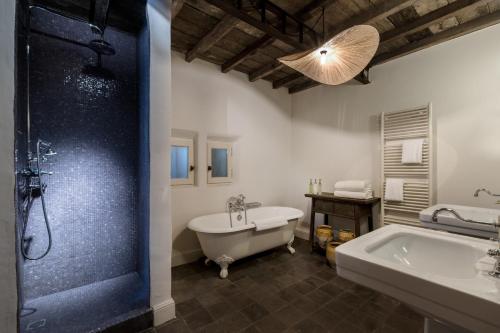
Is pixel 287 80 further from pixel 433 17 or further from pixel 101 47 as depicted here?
pixel 101 47

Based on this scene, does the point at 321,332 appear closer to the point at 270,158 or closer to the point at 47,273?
the point at 47,273

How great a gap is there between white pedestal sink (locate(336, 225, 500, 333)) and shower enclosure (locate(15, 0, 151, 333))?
1.51 m

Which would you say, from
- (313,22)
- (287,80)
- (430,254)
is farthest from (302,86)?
(430,254)

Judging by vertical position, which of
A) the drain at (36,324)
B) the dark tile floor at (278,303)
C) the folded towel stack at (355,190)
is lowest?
the dark tile floor at (278,303)

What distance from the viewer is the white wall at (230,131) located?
2705 millimetres

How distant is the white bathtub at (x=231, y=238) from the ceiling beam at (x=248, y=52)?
2.01m

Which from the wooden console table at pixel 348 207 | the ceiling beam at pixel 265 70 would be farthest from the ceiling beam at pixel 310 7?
the wooden console table at pixel 348 207

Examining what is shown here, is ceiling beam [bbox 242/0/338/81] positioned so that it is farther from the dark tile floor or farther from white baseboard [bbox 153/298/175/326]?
white baseboard [bbox 153/298/175/326]

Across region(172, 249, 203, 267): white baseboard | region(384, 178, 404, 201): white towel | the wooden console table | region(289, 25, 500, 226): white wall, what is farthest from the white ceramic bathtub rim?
region(384, 178, 404, 201): white towel

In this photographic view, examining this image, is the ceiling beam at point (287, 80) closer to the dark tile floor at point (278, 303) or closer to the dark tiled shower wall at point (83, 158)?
the dark tiled shower wall at point (83, 158)

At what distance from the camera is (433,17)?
1906mm

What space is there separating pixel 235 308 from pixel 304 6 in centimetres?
274

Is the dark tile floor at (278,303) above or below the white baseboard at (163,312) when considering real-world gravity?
below

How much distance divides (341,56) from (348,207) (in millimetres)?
1837
